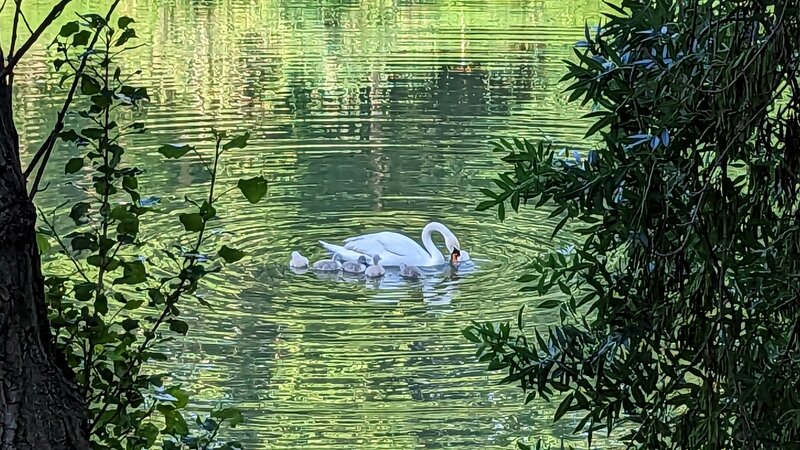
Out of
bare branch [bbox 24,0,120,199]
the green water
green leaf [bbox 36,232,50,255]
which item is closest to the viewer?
bare branch [bbox 24,0,120,199]

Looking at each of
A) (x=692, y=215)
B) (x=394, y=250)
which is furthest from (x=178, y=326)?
(x=394, y=250)

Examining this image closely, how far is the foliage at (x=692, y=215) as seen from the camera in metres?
1.66

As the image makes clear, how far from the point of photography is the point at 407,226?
7.50m

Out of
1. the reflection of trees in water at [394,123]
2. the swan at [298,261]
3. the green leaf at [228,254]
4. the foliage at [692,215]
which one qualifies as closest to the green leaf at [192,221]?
the green leaf at [228,254]

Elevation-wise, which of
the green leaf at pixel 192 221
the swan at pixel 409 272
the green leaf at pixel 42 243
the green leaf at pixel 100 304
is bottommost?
the swan at pixel 409 272

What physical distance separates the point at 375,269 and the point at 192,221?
15.1 feet

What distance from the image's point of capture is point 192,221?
1.85 meters

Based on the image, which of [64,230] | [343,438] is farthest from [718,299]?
[64,230]

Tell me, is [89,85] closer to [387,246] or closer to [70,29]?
[70,29]

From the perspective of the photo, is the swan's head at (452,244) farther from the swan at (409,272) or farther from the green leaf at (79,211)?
the green leaf at (79,211)

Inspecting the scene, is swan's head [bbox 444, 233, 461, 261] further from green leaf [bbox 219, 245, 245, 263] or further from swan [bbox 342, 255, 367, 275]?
green leaf [bbox 219, 245, 245, 263]

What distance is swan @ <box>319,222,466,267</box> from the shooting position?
21.4ft

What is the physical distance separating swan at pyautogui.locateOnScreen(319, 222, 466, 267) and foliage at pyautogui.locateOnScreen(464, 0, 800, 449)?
4.26 m

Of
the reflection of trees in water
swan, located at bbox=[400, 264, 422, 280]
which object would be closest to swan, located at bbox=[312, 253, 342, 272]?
swan, located at bbox=[400, 264, 422, 280]
